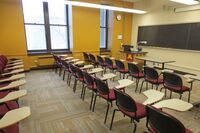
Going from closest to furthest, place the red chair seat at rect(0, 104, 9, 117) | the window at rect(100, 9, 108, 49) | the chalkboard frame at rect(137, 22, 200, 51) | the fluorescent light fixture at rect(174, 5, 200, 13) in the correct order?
the red chair seat at rect(0, 104, 9, 117) < the fluorescent light fixture at rect(174, 5, 200, 13) < the chalkboard frame at rect(137, 22, 200, 51) < the window at rect(100, 9, 108, 49)

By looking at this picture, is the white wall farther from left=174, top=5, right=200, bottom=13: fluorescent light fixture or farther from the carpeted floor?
the carpeted floor

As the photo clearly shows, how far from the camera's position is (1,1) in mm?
5188

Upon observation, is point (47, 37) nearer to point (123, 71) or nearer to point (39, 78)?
point (39, 78)

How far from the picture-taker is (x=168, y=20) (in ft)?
20.3

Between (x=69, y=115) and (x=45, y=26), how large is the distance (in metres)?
4.85

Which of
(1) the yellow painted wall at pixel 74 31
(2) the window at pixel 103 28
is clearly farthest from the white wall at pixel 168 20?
(2) the window at pixel 103 28

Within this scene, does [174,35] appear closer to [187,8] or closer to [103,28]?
[187,8]

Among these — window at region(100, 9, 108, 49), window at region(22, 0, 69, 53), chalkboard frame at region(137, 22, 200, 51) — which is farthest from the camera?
window at region(100, 9, 108, 49)

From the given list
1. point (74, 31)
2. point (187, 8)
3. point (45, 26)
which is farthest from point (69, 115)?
point (187, 8)

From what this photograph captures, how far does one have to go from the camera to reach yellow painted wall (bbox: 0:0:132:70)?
540 centimetres

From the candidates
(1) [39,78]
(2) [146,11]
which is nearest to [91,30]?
(2) [146,11]

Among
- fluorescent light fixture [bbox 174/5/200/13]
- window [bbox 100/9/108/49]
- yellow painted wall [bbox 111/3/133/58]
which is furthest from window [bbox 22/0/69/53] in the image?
fluorescent light fixture [bbox 174/5/200/13]

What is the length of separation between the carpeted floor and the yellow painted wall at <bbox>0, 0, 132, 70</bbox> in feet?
7.96

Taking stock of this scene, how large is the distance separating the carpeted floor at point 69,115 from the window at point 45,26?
9.73 feet
